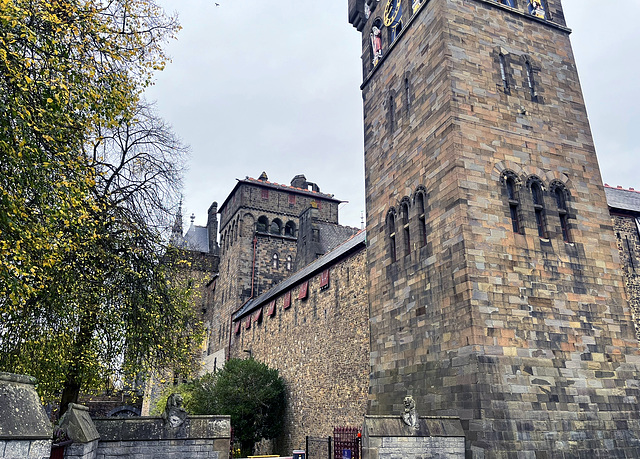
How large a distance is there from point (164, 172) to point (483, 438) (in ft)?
28.2

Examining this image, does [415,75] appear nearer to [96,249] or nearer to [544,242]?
[544,242]

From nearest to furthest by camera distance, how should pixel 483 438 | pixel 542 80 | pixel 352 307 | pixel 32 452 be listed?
pixel 32 452
pixel 483 438
pixel 542 80
pixel 352 307

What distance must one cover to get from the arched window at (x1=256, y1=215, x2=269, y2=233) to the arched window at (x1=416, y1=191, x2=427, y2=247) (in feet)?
87.3

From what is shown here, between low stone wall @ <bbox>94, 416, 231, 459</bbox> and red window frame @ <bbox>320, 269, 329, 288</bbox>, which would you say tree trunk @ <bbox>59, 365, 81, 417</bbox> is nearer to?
low stone wall @ <bbox>94, 416, 231, 459</bbox>

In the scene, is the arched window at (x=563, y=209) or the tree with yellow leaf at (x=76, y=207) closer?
the tree with yellow leaf at (x=76, y=207)

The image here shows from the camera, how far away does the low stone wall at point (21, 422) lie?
4.18 m

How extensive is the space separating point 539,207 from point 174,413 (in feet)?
30.2

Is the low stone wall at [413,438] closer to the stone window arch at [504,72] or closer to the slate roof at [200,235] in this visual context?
the stone window arch at [504,72]

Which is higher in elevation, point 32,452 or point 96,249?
point 96,249

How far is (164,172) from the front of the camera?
11352mm

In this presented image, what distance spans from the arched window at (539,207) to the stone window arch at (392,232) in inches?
144

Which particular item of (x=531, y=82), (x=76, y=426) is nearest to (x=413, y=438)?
(x=76, y=426)

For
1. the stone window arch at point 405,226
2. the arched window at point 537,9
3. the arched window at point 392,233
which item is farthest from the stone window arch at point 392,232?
the arched window at point 537,9

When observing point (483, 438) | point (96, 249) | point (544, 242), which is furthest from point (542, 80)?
point (96, 249)
